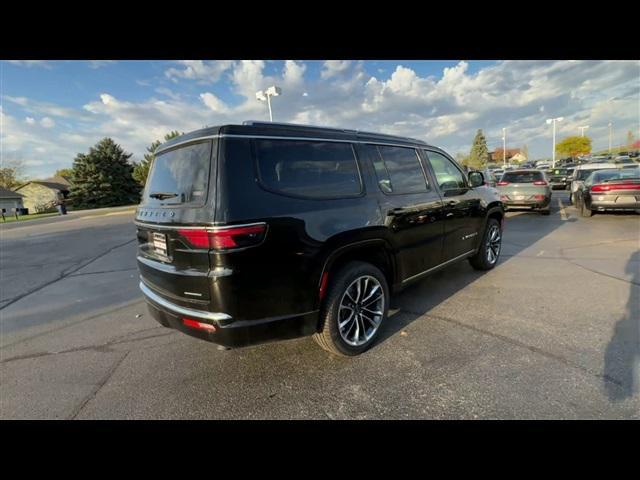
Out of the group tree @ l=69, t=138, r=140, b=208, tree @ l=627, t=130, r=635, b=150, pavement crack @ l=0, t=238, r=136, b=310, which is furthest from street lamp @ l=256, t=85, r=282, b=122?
tree @ l=627, t=130, r=635, b=150

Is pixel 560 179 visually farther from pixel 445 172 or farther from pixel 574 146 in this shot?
pixel 574 146

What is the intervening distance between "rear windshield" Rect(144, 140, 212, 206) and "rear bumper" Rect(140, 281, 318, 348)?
2.75 feet

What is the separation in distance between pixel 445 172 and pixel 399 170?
1.17 m

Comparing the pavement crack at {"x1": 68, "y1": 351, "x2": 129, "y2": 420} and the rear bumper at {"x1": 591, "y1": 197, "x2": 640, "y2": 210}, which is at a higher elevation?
the rear bumper at {"x1": 591, "y1": 197, "x2": 640, "y2": 210}

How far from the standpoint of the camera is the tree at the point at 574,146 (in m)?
72.6

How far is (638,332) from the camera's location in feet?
10.3

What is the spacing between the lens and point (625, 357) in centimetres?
273

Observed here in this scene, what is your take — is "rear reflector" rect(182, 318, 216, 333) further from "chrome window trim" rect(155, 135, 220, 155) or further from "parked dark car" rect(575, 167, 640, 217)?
"parked dark car" rect(575, 167, 640, 217)

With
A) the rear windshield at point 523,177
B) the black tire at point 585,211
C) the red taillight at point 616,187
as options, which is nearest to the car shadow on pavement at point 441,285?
the red taillight at point 616,187

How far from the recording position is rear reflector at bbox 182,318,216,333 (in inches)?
90.6

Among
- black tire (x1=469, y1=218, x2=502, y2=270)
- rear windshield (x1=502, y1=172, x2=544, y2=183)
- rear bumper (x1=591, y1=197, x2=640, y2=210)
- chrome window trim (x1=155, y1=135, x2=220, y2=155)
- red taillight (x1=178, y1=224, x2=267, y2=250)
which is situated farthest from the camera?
rear windshield (x1=502, y1=172, x2=544, y2=183)

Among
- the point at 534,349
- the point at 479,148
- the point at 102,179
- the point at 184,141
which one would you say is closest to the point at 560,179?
the point at 534,349

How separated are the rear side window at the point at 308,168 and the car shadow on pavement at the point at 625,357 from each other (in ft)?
8.28

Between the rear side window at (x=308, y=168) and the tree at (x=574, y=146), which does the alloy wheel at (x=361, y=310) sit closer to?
the rear side window at (x=308, y=168)
